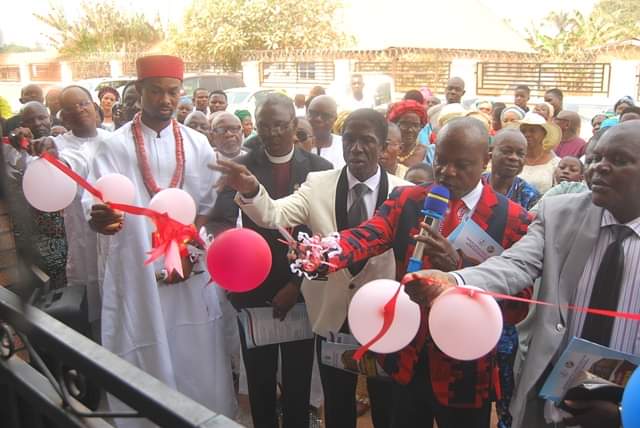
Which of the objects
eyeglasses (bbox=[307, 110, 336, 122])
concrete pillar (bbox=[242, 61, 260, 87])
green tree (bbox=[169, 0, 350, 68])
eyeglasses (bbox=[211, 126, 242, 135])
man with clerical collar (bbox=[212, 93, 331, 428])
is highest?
green tree (bbox=[169, 0, 350, 68])

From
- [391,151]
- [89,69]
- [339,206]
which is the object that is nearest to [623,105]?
[391,151]

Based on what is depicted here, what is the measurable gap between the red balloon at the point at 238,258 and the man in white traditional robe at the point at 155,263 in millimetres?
829

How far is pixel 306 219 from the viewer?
2586mm

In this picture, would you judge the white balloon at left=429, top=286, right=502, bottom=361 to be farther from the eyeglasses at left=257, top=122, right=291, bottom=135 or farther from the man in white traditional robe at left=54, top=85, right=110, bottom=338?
the man in white traditional robe at left=54, top=85, right=110, bottom=338

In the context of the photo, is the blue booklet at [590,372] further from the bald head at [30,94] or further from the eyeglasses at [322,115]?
the bald head at [30,94]

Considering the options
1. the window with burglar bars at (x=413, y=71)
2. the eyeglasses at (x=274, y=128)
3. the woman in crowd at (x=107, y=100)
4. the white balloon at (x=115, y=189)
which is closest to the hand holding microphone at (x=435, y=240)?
the eyeglasses at (x=274, y=128)

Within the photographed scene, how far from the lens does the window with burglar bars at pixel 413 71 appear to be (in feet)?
62.3

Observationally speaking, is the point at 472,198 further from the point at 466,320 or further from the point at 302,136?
the point at 302,136

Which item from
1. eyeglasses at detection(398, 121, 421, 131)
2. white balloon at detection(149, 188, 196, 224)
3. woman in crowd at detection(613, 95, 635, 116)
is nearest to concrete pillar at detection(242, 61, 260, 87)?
woman in crowd at detection(613, 95, 635, 116)

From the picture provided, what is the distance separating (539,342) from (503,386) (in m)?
0.44

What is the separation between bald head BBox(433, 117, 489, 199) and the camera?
2.01 metres

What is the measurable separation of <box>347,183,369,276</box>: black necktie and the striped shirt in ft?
2.96

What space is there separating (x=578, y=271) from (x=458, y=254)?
0.36 m

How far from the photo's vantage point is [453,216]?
2078 millimetres
